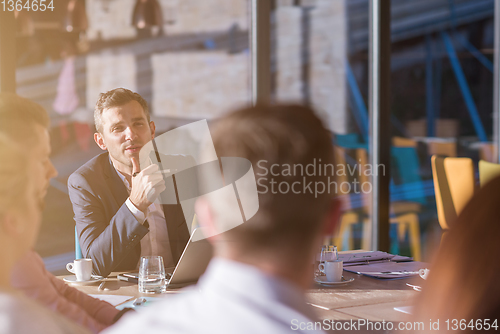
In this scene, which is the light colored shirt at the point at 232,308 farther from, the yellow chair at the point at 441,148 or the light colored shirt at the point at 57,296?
the yellow chair at the point at 441,148

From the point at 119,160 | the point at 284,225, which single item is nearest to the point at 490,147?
the point at 119,160

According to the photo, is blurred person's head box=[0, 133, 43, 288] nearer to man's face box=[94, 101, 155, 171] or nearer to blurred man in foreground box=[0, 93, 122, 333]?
blurred man in foreground box=[0, 93, 122, 333]

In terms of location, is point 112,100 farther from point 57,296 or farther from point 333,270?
point 57,296

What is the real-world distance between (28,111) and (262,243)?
0.44 meters

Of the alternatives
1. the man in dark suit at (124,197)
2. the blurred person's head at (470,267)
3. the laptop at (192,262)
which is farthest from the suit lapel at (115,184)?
the blurred person's head at (470,267)

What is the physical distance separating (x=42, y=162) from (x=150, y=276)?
1021 mm

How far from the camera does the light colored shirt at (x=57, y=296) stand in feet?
2.49

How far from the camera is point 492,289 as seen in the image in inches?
32.4

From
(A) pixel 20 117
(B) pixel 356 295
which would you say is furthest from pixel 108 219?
(A) pixel 20 117

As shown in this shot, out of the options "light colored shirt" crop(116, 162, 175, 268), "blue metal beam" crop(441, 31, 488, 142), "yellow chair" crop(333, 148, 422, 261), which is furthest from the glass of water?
"blue metal beam" crop(441, 31, 488, 142)

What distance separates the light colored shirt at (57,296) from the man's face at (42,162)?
10 cm

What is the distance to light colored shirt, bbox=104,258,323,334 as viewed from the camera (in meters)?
0.64

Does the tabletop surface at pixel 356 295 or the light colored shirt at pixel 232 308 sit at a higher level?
the light colored shirt at pixel 232 308

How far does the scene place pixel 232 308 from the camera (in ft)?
2.14
